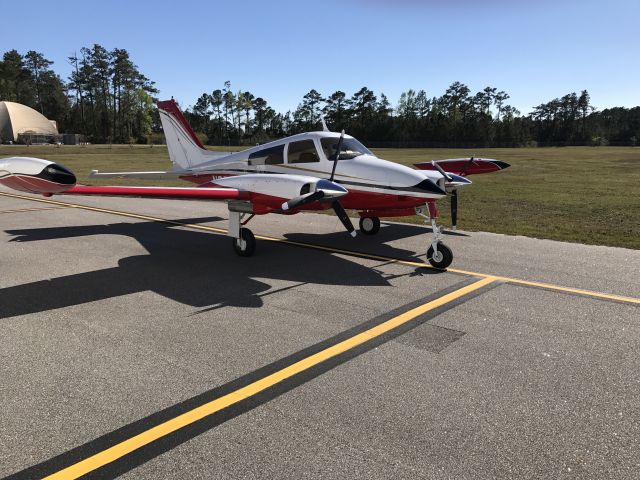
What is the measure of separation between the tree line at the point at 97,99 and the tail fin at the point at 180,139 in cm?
11482

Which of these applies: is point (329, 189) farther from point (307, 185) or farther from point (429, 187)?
point (429, 187)

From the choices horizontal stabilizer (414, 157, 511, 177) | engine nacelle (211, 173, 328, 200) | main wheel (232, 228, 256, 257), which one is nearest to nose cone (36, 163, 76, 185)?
engine nacelle (211, 173, 328, 200)

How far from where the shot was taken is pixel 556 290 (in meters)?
7.48

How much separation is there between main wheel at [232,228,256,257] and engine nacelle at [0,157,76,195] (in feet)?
12.1

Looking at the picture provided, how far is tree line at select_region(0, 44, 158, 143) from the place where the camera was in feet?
404

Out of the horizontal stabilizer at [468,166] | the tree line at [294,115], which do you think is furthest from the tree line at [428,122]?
the horizontal stabilizer at [468,166]

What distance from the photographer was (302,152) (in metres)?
11.1

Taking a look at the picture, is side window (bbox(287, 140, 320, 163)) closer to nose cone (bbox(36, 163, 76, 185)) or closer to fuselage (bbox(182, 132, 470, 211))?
fuselage (bbox(182, 132, 470, 211))

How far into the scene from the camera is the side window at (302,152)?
10.9m

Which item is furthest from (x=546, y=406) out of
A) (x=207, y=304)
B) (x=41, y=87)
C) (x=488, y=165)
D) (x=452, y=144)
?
(x=41, y=87)

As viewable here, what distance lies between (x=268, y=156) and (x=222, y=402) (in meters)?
8.50

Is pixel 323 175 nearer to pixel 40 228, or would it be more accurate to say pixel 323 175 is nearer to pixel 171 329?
pixel 171 329

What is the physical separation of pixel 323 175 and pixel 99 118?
5320 inches

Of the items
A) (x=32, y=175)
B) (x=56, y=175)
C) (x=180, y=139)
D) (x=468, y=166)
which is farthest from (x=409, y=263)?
(x=180, y=139)
